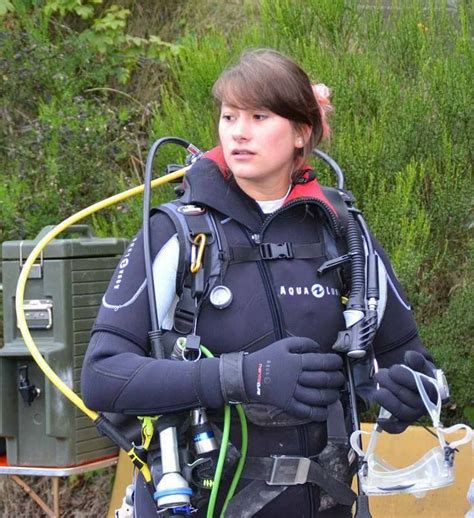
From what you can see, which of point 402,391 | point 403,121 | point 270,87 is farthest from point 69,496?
point 270,87

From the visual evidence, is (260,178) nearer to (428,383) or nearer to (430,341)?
(428,383)

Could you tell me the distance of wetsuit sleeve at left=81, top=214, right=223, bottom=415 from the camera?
2412mm

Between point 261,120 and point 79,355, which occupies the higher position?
point 261,120

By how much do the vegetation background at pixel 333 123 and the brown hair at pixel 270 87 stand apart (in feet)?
6.06

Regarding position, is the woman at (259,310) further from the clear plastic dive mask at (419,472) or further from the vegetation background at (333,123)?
the vegetation background at (333,123)

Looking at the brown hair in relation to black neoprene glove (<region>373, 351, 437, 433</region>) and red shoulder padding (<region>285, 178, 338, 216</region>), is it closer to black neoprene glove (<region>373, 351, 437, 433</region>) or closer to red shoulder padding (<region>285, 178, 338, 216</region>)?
red shoulder padding (<region>285, 178, 338, 216</region>)

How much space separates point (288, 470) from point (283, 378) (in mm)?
335

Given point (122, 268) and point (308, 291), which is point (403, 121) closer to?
point (308, 291)

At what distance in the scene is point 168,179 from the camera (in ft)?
10.0

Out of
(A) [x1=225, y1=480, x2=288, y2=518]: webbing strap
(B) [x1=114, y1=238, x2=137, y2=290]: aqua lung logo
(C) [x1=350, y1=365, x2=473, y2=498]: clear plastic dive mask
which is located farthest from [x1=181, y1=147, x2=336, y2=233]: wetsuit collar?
(A) [x1=225, y1=480, x2=288, y2=518]: webbing strap

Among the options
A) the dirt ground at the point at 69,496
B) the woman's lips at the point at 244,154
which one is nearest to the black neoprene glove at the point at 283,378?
the woman's lips at the point at 244,154

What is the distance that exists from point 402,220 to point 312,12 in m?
1.53

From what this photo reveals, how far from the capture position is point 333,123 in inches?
195

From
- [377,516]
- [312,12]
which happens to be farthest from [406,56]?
[377,516]
